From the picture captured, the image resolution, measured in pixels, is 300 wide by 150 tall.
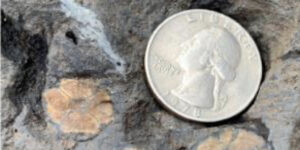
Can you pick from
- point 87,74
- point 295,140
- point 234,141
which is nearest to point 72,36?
point 87,74

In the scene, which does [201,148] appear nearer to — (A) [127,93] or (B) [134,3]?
(A) [127,93]

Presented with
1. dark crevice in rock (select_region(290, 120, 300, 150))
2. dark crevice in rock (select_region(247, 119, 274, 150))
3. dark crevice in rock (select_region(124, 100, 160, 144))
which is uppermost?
dark crevice in rock (select_region(124, 100, 160, 144))

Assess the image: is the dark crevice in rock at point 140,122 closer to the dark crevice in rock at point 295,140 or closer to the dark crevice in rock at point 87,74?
the dark crevice in rock at point 87,74

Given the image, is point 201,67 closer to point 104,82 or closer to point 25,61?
point 104,82

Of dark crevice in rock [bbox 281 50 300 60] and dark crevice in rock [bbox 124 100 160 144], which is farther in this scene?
dark crevice in rock [bbox 281 50 300 60]

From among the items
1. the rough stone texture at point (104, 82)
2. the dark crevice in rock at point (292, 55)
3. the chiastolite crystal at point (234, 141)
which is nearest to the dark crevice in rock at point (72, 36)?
the rough stone texture at point (104, 82)

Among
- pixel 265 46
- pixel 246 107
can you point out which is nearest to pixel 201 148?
pixel 246 107

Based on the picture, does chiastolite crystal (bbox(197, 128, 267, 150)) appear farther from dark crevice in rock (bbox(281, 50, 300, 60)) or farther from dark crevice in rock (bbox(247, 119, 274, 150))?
dark crevice in rock (bbox(281, 50, 300, 60))

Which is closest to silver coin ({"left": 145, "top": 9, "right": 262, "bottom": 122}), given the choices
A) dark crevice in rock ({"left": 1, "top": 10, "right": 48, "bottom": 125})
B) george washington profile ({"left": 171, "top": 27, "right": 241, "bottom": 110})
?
george washington profile ({"left": 171, "top": 27, "right": 241, "bottom": 110})
